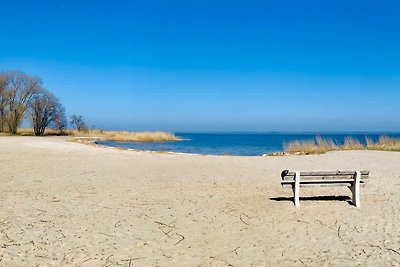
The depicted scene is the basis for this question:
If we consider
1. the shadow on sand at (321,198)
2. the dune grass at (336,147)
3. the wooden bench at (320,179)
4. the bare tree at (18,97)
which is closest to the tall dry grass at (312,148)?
the dune grass at (336,147)

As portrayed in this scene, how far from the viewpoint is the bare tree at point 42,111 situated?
59.5 m

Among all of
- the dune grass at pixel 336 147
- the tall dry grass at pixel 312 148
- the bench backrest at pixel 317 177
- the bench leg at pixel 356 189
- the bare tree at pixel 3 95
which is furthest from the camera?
the bare tree at pixel 3 95

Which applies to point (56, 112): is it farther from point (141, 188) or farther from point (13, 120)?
point (141, 188)

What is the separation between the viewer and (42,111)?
60.2m

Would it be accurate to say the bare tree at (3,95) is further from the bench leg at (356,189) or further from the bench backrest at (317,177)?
the bench leg at (356,189)

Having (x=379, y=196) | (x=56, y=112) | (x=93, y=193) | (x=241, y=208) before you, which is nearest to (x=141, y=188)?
(x=93, y=193)

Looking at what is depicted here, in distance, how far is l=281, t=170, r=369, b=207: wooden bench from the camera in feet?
24.7

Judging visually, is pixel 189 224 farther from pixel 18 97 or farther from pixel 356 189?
pixel 18 97

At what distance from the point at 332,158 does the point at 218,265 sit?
15.5 metres

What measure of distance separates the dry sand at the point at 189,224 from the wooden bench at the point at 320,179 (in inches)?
13.9

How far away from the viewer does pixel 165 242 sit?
18.1 feet

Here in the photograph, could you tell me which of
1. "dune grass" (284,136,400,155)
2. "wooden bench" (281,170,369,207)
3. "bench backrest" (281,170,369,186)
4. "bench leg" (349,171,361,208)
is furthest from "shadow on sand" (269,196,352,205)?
"dune grass" (284,136,400,155)

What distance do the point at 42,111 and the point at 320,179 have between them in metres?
60.3

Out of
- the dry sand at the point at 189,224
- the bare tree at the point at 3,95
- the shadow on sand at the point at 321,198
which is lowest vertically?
the dry sand at the point at 189,224
